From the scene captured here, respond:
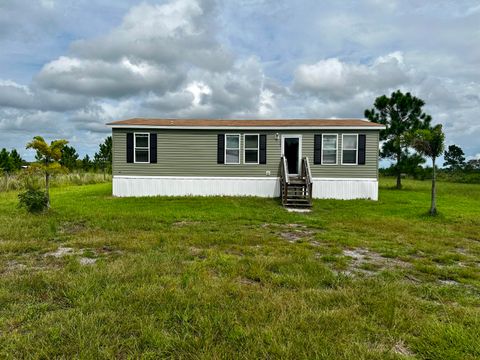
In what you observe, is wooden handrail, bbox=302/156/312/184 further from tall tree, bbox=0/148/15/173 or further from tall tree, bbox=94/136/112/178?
tall tree, bbox=0/148/15/173

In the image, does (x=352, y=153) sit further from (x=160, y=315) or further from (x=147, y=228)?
(x=160, y=315)

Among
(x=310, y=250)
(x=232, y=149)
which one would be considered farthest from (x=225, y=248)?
(x=232, y=149)

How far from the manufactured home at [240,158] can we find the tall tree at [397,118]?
5211 millimetres

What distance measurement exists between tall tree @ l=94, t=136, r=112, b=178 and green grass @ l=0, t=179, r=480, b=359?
2101 cm

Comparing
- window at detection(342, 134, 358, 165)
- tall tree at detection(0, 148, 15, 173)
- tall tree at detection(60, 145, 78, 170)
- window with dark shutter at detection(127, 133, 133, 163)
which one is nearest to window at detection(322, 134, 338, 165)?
window at detection(342, 134, 358, 165)

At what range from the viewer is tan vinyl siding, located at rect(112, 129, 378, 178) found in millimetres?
12164

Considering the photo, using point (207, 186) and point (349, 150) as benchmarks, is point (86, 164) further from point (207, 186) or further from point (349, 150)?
point (349, 150)

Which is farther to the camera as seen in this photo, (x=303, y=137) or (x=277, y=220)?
(x=303, y=137)

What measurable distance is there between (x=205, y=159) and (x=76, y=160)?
2059 centimetres

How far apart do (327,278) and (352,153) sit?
9817 mm

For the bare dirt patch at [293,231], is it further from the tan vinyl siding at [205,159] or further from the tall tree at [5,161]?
the tall tree at [5,161]

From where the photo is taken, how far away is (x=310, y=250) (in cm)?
476

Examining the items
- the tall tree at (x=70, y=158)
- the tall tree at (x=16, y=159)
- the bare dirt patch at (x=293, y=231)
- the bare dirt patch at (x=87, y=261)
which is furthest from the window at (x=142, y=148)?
the tall tree at (x=16, y=159)

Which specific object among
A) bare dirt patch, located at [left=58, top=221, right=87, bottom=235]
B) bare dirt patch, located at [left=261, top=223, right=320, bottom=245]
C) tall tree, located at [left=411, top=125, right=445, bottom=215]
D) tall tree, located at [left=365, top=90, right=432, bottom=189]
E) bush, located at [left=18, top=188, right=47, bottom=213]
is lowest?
bare dirt patch, located at [left=261, top=223, right=320, bottom=245]
